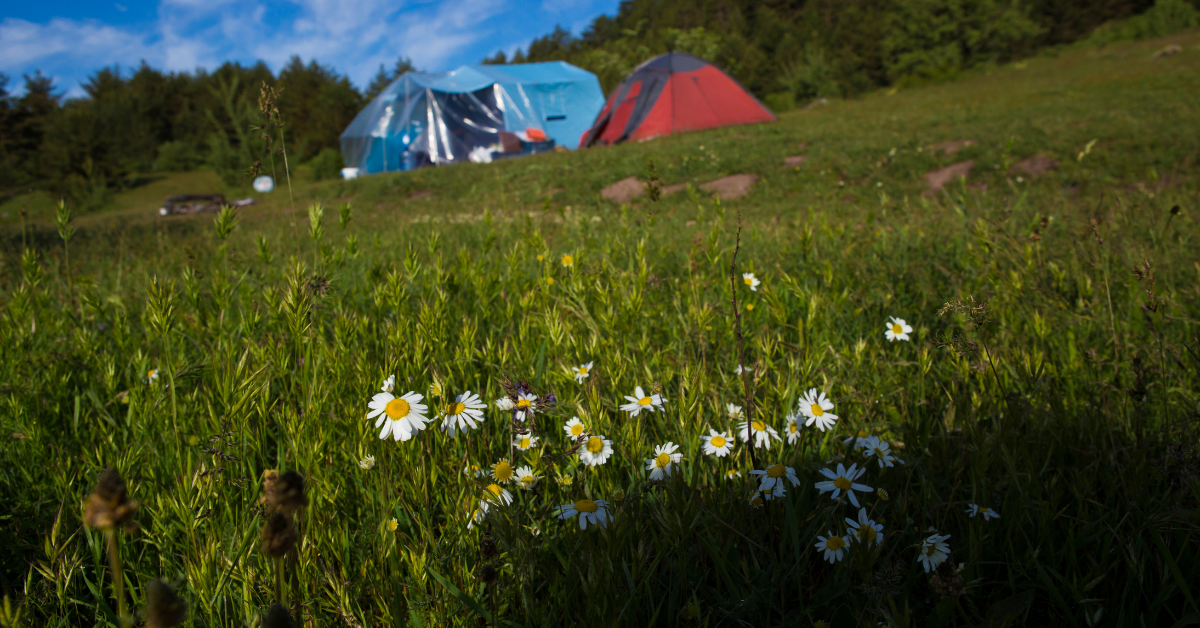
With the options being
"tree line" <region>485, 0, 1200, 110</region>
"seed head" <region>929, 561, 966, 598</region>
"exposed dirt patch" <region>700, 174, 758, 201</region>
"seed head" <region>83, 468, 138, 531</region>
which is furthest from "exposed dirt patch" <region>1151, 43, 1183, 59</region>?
"seed head" <region>83, 468, 138, 531</region>

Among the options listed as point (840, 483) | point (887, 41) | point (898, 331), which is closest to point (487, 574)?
point (840, 483)

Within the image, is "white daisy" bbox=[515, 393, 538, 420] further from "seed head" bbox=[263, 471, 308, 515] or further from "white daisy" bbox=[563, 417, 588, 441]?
"seed head" bbox=[263, 471, 308, 515]

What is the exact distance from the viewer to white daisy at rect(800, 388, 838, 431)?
128 cm

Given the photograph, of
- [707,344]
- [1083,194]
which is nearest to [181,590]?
[707,344]

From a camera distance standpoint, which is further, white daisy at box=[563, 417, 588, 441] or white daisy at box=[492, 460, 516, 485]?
white daisy at box=[563, 417, 588, 441]

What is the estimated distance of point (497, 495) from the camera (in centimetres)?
101

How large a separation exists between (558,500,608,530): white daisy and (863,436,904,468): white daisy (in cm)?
56

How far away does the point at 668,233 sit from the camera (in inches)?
149

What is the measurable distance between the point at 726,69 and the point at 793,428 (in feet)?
127

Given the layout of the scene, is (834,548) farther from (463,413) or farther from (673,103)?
(673,103)

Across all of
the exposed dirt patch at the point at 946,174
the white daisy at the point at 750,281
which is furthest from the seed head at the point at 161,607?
the exposed dirt patch at the point at 946,174

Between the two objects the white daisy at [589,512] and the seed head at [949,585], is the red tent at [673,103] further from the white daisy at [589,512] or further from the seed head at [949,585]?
the seed head at [949,585]

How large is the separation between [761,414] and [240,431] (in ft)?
3.55

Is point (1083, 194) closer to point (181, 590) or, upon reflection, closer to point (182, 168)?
point (181, 590)
